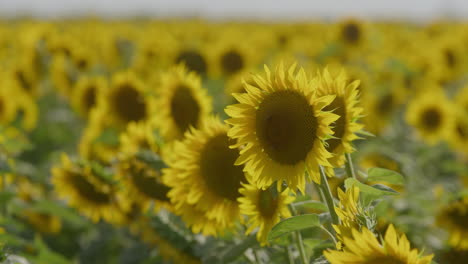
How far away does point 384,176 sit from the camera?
6.48ft

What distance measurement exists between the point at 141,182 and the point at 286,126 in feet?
3.66

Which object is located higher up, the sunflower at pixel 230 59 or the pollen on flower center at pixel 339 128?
the sunflower at pixel 230 59

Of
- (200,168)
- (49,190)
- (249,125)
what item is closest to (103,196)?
(200,168)

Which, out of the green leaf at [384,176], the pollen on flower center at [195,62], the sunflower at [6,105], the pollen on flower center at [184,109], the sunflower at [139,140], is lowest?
the green leaf at [384,176]

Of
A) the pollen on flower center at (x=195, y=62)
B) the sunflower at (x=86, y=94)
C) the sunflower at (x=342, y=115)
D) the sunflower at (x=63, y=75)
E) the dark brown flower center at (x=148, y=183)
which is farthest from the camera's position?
the pollen on flower center at (x=195, y=62)

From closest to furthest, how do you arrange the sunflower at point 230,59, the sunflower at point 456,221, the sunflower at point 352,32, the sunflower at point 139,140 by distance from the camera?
the sunflower at point 456,221 → the sunflower at point 139,140 → the sunflower at point 230,59 → the sunflower at point 352,32

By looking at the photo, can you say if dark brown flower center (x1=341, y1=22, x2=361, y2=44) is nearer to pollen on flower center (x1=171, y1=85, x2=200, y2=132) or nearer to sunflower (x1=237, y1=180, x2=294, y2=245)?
pollen on flower center (x1=171, y1=85, x2=200, y2=132)

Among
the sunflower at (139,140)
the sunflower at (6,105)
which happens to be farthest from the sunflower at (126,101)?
the sunflower at (6,105)

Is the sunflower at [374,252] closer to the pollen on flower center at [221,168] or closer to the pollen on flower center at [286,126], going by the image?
the pollen on flower center at [286,126]

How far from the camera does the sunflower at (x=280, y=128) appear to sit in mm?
1795

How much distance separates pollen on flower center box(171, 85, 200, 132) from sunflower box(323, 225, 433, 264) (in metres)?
2.01

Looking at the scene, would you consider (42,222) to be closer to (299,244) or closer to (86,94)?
(86,94)

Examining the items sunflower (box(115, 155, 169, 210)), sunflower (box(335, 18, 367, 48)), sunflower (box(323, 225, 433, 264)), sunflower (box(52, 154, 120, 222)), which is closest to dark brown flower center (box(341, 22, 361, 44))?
sunflower (box(335, 18, 367, 48))

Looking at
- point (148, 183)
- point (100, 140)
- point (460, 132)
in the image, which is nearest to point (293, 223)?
point (148, 183)
